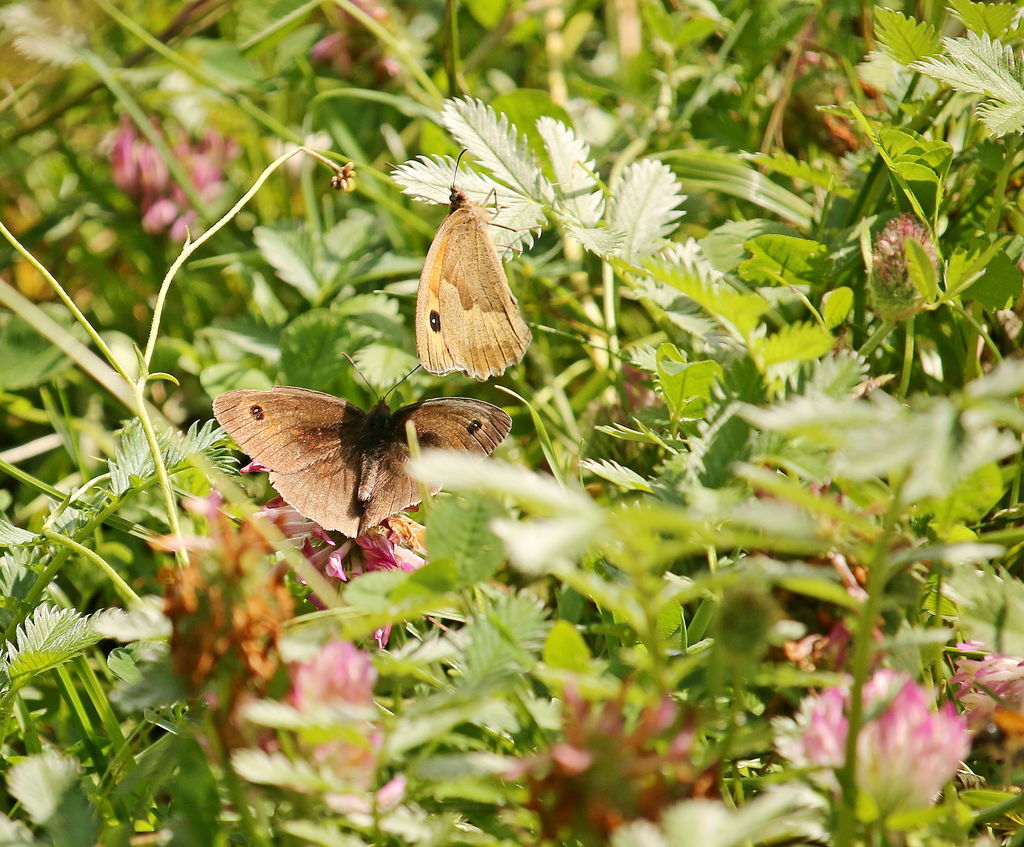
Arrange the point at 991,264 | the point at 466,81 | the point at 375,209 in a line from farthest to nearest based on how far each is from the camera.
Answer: the point at 466,81 < the point at 375,209 < the point at 991,264

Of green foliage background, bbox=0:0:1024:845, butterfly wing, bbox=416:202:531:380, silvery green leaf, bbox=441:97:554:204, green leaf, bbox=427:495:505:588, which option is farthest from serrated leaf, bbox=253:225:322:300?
green leaf, bbox=427:495:505:588

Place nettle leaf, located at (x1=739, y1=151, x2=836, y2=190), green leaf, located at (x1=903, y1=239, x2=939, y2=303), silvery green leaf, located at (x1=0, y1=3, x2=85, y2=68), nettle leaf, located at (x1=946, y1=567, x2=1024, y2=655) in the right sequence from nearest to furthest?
nettle leaf, located at (x1=946, y1=567, x2=1024, y2=655) → green leaf, located at (x1=903, y1=239, x2=939, y2=303) → nettle leaf, located at (x1=739, y1=151, x2=836, y2=190) → silvery green leaf, located at (x1=0, y1=3, x2=85, y2=68)

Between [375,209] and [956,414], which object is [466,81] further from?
[956,414]

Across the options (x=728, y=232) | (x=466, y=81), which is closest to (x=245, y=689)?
(x=728, y=232)

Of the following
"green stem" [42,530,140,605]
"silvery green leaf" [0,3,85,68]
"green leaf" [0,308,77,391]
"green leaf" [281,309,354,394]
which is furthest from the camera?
"silvery green leaf" [0,3,85,68]

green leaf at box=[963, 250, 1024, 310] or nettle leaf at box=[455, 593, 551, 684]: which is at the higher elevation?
nettle leaf at box=[455, 593, 551, 684]

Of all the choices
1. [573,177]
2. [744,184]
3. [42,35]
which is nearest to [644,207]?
[573,177]

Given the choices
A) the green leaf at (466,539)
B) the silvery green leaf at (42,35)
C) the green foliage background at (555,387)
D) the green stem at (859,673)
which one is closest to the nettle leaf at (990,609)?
the green foliage background at (555,387)

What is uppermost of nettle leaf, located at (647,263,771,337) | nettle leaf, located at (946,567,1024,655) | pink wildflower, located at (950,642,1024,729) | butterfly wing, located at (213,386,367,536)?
nettle leaf, located at (647,263,771,337)

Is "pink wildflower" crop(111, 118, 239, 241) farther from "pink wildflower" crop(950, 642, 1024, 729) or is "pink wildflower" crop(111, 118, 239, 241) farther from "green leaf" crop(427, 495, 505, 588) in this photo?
"pink wildflower" crop(950, 642, 1024, 729)
